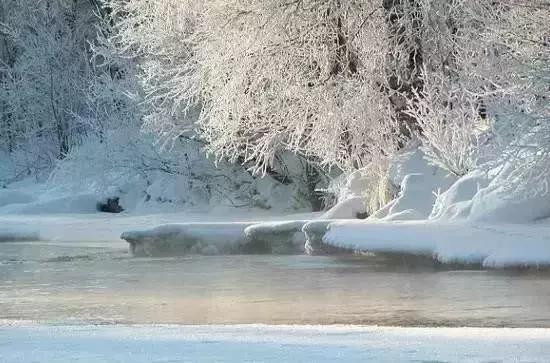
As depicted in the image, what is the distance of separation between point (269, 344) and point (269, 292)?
5.95 meters

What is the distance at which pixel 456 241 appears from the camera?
749 inches

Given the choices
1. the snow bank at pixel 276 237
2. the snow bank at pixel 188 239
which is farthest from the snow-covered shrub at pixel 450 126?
the snow bank at pixel 188 239

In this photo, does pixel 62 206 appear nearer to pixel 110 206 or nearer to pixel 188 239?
pixel 110 206

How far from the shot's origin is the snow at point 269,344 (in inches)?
363

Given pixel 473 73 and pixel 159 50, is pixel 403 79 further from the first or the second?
pixel 159 50

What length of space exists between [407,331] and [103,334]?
2.56 meters

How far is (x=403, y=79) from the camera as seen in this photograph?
2594 cm

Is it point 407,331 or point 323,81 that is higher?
point 323,81

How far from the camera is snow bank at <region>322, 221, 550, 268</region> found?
59.3ft

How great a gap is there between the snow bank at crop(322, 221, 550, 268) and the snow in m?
7.06

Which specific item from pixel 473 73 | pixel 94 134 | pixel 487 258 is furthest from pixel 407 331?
pixel 94 134

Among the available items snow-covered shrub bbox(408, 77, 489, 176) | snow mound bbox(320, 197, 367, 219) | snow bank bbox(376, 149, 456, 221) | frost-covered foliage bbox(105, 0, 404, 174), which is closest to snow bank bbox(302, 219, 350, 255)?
snow bank bbox(376, 149, 456, 221)

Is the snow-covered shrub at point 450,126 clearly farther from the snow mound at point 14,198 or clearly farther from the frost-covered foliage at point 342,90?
the snow mound at point 14,198

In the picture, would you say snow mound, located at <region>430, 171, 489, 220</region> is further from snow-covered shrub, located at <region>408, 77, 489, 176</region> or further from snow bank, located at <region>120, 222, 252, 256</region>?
snow bank, located at <region>120, 222, 252, 256</region>
